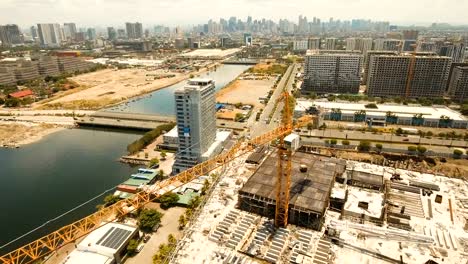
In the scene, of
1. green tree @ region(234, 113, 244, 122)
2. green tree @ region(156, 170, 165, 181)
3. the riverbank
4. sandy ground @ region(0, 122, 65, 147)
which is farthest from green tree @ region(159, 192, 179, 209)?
the riverbank

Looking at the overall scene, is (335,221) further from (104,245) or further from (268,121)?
(268,121)

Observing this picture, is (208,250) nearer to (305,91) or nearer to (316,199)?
(316,199)

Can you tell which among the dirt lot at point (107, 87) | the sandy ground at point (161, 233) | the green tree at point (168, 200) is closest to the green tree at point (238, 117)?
the green tree at point (168, 200)

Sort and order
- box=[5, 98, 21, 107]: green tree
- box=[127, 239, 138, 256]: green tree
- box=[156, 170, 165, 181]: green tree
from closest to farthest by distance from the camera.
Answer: box=[127, 239, 138, 256]: green tree < box=[156, 170, 165, 181]: green tree < box=[5, 98, 21, 107]: green tree

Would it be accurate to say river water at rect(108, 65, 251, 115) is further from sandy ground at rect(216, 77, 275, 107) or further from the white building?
the white building

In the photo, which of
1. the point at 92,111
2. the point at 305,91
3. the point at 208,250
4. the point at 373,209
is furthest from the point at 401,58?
the point at 92,111
